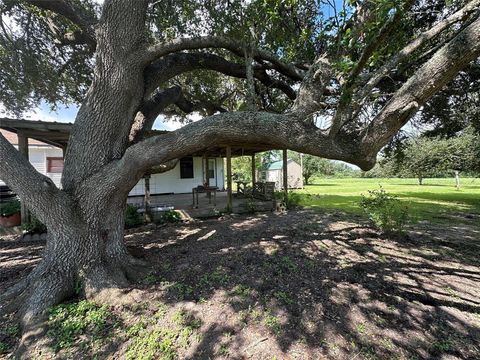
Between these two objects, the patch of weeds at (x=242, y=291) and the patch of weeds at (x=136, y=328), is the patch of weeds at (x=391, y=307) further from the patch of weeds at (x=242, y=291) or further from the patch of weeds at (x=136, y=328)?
the patch of weeds at (x=136, y=328)

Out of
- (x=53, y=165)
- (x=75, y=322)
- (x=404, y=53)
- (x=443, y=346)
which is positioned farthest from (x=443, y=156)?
(x=53, y=165)

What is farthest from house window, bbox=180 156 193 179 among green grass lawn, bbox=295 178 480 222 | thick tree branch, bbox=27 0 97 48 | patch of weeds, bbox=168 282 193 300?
patch of weeds, bbox=168 282 193 300

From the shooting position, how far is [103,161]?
3.30m

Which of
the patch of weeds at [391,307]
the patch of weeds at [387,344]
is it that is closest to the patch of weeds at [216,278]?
the patch of weeds at [387,344]

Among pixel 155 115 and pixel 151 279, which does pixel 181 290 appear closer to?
pixel 151 279

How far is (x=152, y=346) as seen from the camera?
7.51 ft

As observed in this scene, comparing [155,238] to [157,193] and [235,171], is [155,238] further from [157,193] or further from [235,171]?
[235,171]

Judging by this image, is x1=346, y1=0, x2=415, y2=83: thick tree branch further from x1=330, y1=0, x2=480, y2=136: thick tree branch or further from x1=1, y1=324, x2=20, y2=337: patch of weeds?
x1=1, y1=324, x2=20, y2=337: patch of weeds

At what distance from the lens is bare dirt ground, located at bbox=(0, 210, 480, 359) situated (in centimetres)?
226

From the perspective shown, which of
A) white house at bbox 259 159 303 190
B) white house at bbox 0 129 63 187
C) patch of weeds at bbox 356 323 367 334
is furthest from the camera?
white house at bbox 259 159 303 190

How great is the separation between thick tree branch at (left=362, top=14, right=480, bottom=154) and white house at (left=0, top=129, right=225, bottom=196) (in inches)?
402

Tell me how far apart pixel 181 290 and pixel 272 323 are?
129cm

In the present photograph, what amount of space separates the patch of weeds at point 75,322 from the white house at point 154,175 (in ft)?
31.4

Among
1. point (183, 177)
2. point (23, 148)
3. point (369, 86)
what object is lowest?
point (183, 177)
